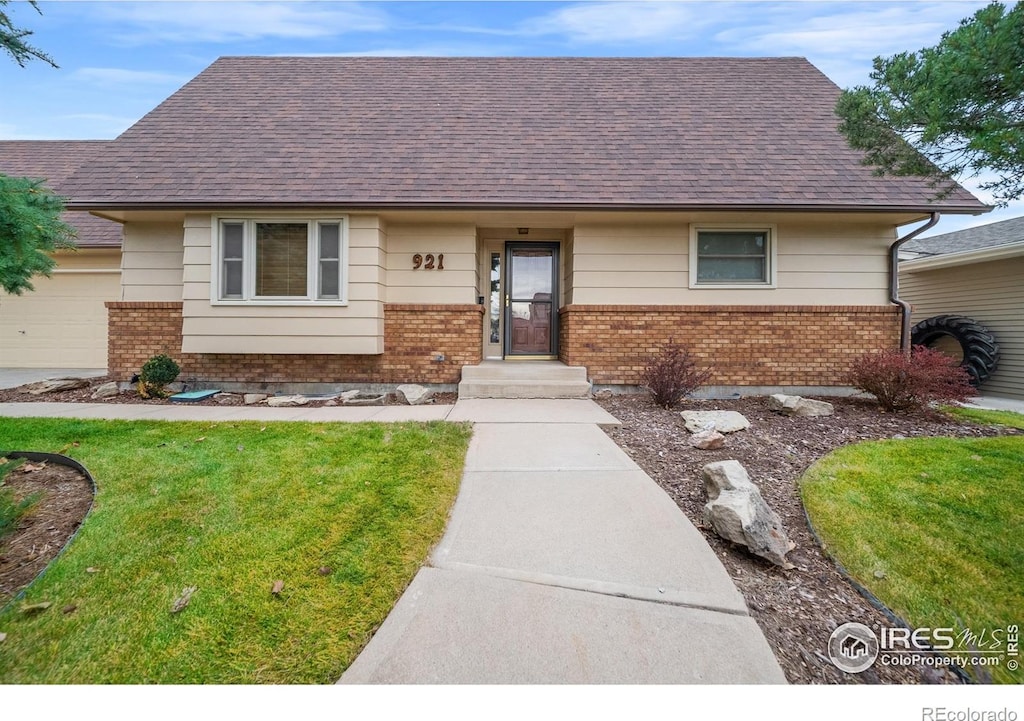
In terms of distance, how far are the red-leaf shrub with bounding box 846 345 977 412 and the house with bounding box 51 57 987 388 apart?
1195 millimetres

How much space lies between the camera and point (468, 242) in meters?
7.05

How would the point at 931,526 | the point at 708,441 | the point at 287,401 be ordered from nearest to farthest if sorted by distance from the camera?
the point at 931,526, the point at 708,441, the point at 287,401

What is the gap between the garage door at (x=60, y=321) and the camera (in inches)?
375

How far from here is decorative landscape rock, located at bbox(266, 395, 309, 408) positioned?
246 inches

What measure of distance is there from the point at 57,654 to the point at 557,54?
12476 millimetres

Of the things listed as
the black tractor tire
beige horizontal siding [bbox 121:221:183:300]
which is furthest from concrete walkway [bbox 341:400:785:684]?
the black tractor tire

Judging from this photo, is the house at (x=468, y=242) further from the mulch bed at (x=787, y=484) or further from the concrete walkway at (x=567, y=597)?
the concrete walkway at (x=567, y=597)

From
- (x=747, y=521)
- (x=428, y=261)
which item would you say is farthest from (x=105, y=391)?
(x=747, y=521)

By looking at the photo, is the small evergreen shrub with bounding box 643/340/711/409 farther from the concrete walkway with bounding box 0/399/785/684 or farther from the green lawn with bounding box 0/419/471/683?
the green lawn with bounding box 0/419/471/683

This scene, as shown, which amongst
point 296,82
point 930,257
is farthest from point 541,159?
point 930,257

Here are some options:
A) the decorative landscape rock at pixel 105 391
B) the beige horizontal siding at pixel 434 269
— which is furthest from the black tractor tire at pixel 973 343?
the decorative landscape rock at pixel 105 391

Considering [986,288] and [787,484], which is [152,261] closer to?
[787,484]

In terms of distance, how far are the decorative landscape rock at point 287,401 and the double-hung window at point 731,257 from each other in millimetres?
6479

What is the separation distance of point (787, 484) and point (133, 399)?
8515 millimetres
